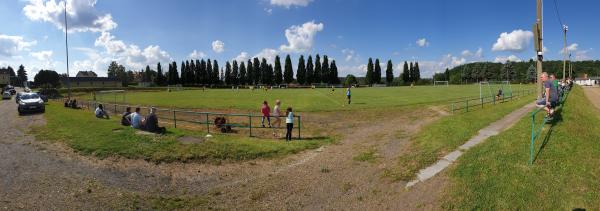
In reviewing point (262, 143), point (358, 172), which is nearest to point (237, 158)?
point (262, 143)

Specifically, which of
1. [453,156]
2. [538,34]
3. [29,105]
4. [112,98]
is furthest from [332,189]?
[112,98]

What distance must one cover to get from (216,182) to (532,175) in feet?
23.2

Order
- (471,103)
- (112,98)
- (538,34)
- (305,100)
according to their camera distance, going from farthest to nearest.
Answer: (112,98) → (305,100) → (471,103) → (538,34)

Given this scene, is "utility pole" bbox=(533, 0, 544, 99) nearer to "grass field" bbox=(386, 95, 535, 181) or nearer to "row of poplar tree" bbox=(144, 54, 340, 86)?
"grass field" bbox=(386, 95, 535, 181)

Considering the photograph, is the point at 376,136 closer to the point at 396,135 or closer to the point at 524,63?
the point at 396,135

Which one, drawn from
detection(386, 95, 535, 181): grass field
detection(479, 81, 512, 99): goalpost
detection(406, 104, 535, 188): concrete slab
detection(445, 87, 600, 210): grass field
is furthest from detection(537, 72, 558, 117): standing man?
detection(479, 81, 512, 99): goalpost

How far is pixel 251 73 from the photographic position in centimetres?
11919

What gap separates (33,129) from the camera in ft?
55.5

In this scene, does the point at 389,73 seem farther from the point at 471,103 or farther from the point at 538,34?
the point at 538,34

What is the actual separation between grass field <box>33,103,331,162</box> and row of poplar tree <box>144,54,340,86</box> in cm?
9995

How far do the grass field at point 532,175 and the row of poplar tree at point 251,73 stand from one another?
10568 cm

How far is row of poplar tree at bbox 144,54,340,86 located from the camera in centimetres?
11450

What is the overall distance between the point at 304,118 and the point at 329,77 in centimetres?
9365

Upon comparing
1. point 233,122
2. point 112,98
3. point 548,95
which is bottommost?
point 233,122
